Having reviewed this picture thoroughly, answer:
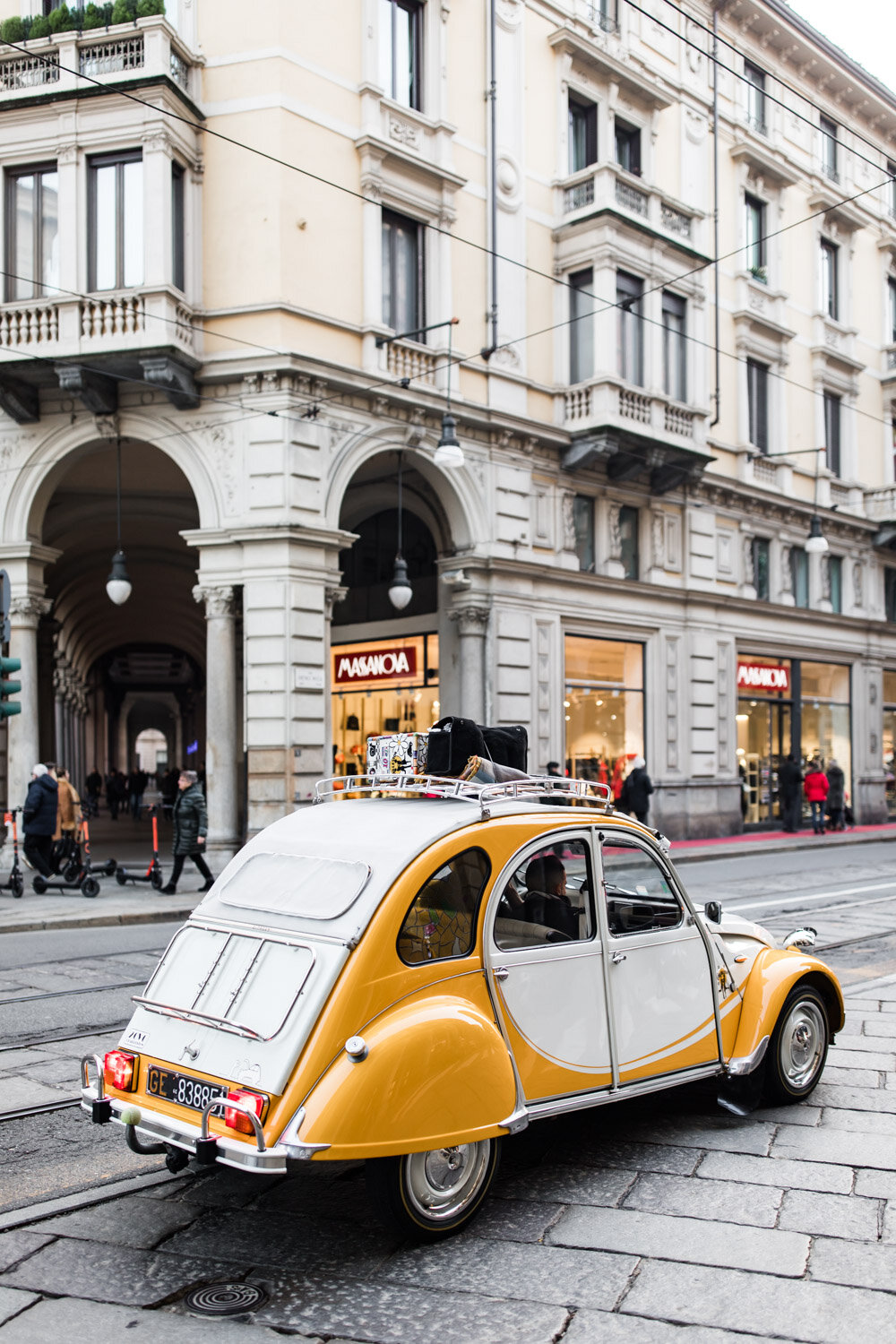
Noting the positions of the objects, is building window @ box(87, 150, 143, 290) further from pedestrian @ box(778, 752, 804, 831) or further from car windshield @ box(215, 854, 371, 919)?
pedestrian @ box(778, 752, 804, 831)

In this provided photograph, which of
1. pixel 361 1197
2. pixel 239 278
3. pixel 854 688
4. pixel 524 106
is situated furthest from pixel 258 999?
pixel 854 688

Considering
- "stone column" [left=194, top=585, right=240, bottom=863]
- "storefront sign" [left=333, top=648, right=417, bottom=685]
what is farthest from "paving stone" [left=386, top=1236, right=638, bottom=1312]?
"storefront sign" [left=333, top=648, right=417, bottom=685]

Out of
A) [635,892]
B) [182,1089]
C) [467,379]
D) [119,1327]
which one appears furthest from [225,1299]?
[467,379]

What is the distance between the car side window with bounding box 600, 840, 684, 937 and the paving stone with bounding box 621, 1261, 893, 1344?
1.46 meters

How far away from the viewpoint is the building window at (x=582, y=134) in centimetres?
2217

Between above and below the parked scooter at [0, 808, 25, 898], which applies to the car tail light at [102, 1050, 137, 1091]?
above

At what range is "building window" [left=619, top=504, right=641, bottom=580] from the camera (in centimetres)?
2264

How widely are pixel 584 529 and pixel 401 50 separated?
343 inches

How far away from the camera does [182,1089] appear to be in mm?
4250

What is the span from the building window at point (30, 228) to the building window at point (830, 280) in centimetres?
1883

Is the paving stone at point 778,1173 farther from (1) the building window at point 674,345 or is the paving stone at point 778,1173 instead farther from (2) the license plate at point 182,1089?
(1) the building window at point 674,345

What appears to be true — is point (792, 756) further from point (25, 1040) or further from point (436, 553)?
point (25, 1040)

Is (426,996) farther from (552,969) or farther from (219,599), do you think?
(219,599)

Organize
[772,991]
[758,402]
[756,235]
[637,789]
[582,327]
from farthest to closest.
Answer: [756,235] → [758,402] → [582,327] → [637,789] → [772,991]
